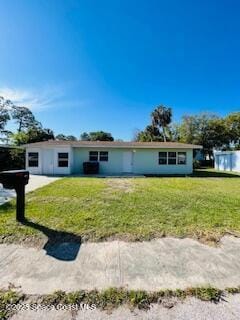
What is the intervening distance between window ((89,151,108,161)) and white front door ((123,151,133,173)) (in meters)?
1.78

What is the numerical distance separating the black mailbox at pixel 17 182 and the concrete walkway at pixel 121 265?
4.90ft

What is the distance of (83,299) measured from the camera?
2.44m

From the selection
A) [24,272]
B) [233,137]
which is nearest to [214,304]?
[24,272]

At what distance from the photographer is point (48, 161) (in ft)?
61.1

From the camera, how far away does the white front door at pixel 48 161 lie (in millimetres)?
18578

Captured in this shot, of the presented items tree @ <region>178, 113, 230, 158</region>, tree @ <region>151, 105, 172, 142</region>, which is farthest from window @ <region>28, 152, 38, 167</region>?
tree @ <region>151, 105, 172, 142</region>

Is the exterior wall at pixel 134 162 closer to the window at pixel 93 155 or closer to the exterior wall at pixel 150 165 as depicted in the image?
the exterior wall at pixel 150 165

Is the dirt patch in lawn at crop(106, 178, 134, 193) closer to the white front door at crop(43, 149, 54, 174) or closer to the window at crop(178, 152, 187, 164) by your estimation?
the white front door at crop(43, 149, 54, 174)

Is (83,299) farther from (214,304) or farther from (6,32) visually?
(6,32)

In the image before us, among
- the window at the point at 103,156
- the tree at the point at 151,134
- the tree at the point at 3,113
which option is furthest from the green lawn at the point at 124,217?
the tree at the point at 151,134

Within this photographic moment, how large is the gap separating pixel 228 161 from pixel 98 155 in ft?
49.0

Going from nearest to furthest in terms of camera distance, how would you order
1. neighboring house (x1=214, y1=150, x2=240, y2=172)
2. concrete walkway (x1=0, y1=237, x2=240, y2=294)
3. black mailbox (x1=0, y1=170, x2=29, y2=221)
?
concrete walkway (x1=0, y1=237, x2=240, y2=294) < black mailbox (x1=0, y1=170, x2=29, y2=221) < neighboring house (x1=214, y1=150, x2=240, y2=172)

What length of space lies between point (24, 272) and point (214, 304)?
8.09 feet

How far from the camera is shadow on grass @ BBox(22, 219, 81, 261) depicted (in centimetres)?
359
